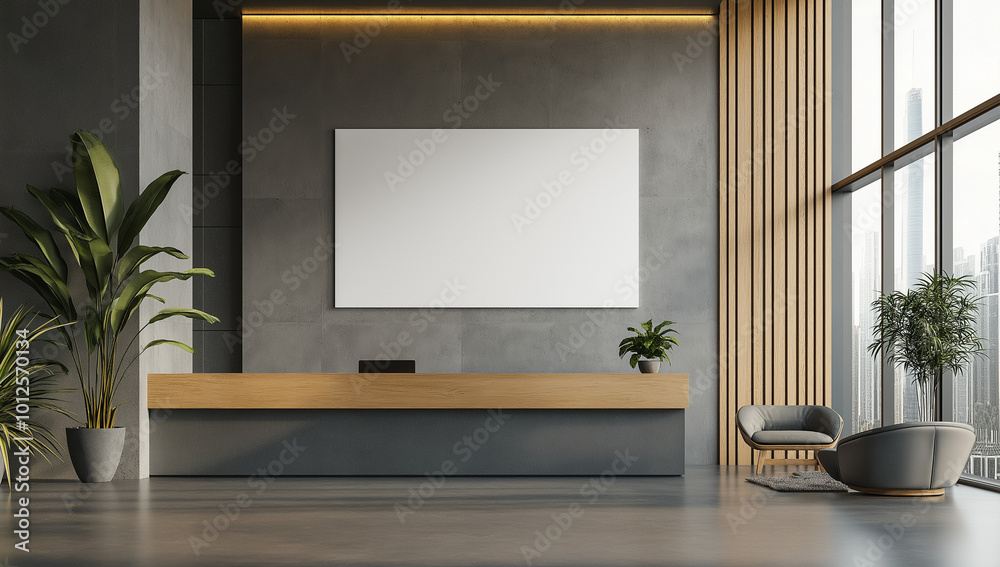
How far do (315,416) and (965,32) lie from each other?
18.1ft

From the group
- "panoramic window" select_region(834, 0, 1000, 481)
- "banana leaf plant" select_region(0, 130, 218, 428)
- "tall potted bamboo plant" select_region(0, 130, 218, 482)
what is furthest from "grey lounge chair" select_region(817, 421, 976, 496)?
"tall potted bamboo plant" select_region(0, 130, 218, 482)

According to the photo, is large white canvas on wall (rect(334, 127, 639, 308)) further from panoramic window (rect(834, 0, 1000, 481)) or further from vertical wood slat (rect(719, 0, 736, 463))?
panoramic window (rect(834, 0, 1000, 481))

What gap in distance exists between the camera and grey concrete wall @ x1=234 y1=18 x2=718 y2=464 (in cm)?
785

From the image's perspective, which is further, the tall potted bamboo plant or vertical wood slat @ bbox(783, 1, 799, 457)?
vertical wood slat @ bbox(783, 1, 799, 457)

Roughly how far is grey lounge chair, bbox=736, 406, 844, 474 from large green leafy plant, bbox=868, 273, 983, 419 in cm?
85

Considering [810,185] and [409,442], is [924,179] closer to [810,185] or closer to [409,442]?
[810,185]

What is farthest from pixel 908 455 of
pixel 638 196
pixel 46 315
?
pixel 46 315

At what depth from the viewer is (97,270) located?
566cm

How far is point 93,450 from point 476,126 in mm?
4308

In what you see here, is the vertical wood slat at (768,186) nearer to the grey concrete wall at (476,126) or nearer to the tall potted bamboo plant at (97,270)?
the grey concrete wall at (476,126)

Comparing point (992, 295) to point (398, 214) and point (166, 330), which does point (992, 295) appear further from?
point (166, 330)

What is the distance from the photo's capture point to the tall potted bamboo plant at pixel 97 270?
567 centimetres

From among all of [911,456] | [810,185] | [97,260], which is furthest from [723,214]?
[97,260]

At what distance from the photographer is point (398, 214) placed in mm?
7840
